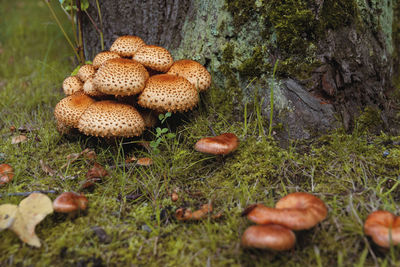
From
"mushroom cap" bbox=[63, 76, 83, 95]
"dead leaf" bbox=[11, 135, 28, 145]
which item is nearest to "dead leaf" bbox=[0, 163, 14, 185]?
"dead leaf" bbox=[11, 135, 28, 145]

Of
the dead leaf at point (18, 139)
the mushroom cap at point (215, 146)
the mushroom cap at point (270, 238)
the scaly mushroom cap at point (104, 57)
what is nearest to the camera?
the mushroom cap at point (270, 238)

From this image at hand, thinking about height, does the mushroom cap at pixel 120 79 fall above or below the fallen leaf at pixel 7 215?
above

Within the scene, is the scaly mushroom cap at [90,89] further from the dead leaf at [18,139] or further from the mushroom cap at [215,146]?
the mushroom cap at [215,146]

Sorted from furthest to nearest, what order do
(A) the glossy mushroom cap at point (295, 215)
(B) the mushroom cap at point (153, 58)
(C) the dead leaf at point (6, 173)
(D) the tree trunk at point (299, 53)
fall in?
(B) the mushroom cap at point (153, 58)
(D) the tree trunk at point (299, 53)
(C) the dead leaf at point (6, 173)
(A) the glossy mushroom cap at point (295, 215)

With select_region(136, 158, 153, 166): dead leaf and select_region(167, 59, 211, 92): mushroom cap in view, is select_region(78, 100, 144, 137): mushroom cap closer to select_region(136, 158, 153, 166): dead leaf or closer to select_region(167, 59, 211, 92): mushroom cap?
select_region(136, 158, 153, 166): dead leaf

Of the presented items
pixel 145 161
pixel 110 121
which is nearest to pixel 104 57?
pixel 110 121

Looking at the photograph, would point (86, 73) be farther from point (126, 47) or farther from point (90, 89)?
point (126, 47)

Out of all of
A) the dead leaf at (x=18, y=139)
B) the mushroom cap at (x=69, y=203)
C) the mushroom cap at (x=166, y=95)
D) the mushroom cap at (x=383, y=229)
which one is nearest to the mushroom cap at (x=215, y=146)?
the mushroom cap at (x=166, y=95)
